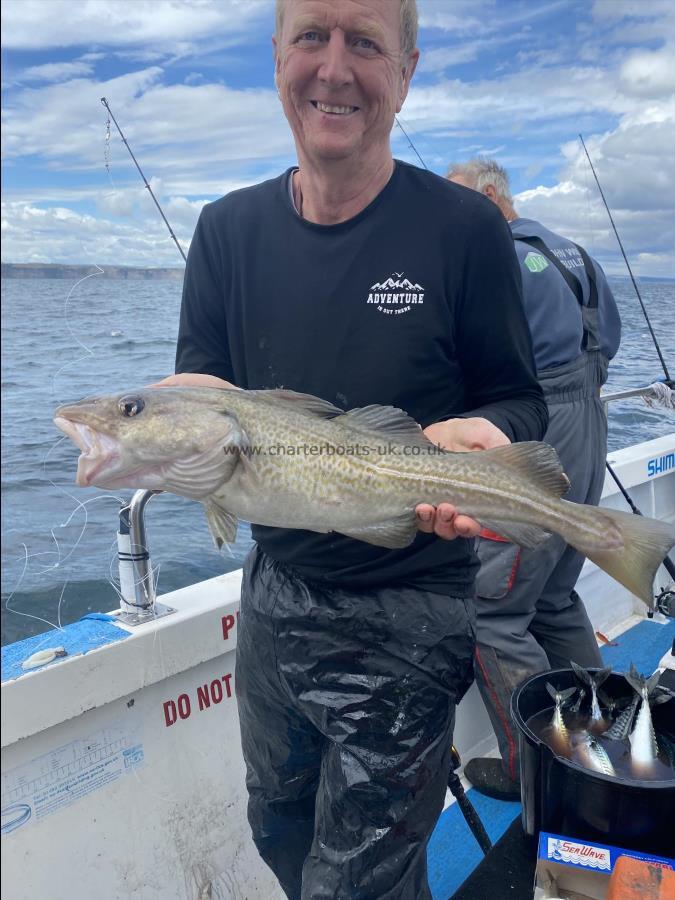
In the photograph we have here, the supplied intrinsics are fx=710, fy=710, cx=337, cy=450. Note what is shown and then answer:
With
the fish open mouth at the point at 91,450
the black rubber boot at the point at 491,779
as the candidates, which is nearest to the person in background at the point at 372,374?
the fish open mouth at the point at 91,450

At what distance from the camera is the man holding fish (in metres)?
2.21

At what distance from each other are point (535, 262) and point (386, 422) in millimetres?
2347

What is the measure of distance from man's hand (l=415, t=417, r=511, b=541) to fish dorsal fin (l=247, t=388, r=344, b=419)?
325 mm

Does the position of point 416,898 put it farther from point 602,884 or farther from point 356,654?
point 356,654

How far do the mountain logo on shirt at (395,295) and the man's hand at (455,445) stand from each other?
39cm

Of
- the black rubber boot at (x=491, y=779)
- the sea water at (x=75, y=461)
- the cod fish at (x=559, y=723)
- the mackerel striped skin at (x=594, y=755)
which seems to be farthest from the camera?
the sea water at (x=75, y=461)

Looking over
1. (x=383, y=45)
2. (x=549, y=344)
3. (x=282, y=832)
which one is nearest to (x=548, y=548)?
(x=549, y=344)

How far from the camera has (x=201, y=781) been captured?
3.09 meters

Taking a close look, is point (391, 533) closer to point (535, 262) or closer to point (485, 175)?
point (535, 262)

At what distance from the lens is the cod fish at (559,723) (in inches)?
113

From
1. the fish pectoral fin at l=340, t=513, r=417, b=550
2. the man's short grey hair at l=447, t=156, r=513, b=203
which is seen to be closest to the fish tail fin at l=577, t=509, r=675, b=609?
the fish pectoral fin at l=340, t=513, r=417, b=550

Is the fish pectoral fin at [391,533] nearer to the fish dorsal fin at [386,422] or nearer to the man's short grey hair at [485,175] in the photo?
the fish dorsal fin at [386,422]

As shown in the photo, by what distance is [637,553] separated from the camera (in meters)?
2.29

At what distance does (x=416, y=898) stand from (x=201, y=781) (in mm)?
1109
